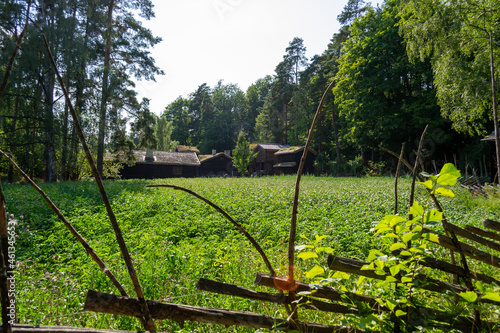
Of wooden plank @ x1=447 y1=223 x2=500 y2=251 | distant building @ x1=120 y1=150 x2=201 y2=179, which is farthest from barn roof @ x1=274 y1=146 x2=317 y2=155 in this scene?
wooden plank @ x1=447 y1=223 x2=500 y2=251

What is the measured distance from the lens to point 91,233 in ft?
20.6

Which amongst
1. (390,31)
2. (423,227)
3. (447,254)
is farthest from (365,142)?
(423,227)

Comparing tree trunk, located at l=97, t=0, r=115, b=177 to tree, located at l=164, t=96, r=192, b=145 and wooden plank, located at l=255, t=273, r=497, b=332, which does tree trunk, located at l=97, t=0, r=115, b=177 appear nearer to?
wooden plank, located at l=255, t=273, r=497, b=332

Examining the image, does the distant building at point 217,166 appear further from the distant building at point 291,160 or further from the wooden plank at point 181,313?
the wooden plank at point 181,313

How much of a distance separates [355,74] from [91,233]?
28.4 meters

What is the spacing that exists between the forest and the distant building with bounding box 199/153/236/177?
15.9 metres

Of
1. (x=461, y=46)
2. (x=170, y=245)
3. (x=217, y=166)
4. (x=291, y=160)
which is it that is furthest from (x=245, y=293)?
(x=217, y=166)

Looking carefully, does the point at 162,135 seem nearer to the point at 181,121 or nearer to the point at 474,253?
the point at 181,121

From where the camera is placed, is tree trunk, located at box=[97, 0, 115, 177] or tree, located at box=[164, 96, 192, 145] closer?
tree trunk, located at box=[97, 0, 115, 177]

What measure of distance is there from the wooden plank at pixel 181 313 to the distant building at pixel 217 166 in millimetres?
43377

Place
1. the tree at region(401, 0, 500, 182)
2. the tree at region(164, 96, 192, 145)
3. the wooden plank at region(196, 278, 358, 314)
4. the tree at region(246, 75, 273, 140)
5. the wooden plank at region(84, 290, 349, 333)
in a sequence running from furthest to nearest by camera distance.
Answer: the tree at region(164, 96, 192, 145) → the tree at region(246, 75, 273, 140) → the tree at region(401, 0, 500, 182) → the wooden plank at region(196, 278, 358, 314) → the wooden plank at region(84, 290, 349, 333)

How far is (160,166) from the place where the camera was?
36.3 m

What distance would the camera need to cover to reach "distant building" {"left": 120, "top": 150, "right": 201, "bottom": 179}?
3453 centimetres

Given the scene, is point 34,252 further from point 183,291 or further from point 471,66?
point 471,66
